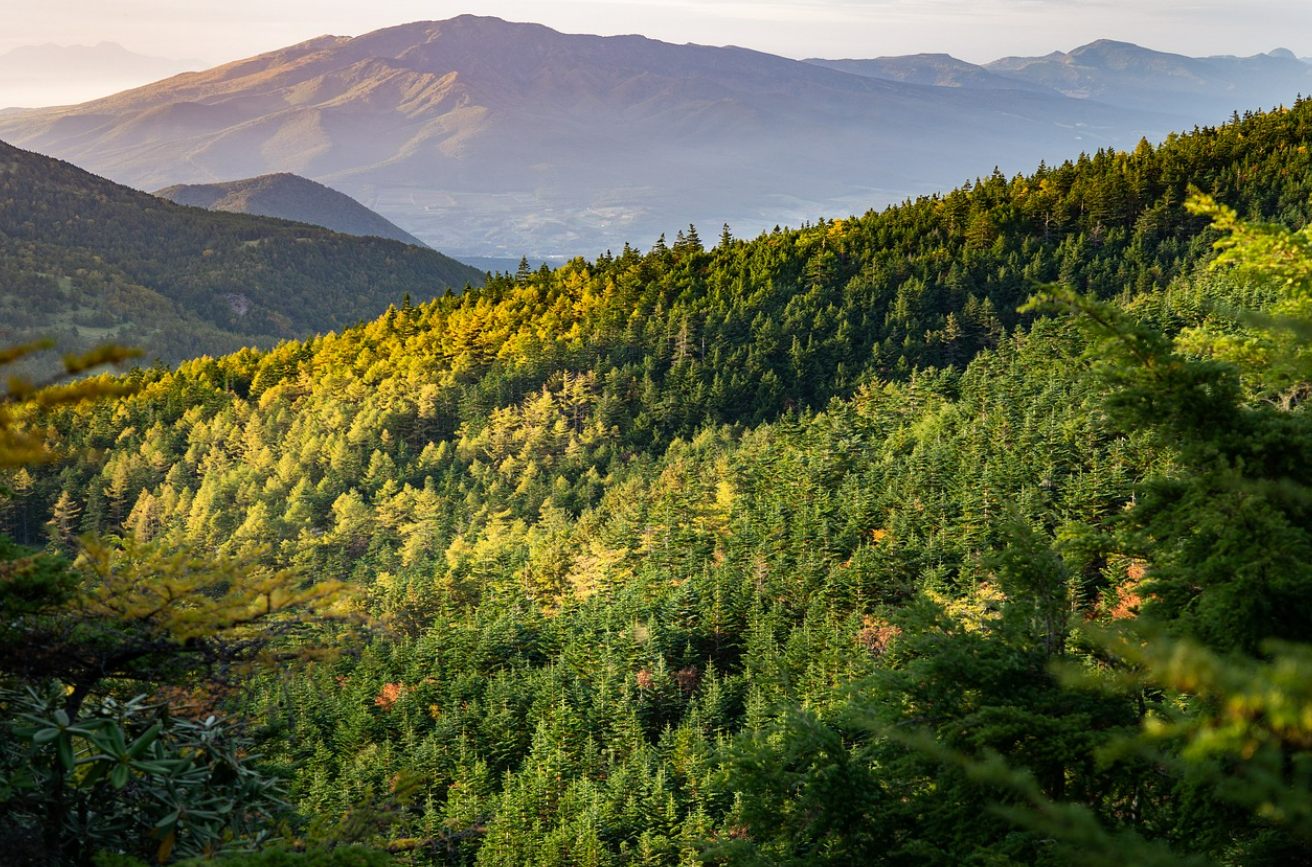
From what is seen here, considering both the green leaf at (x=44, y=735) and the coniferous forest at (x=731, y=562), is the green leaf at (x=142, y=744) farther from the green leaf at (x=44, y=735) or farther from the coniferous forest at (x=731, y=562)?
the green leaf at (x=44, y=735)

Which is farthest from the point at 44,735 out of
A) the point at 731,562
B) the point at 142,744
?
the point at 731,562

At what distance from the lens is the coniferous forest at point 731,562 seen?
8.62m

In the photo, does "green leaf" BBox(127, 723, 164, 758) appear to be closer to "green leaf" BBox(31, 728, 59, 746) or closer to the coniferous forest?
the coniferous forest

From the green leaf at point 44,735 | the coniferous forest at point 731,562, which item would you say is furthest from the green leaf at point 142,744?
the green leaf at point 44,735

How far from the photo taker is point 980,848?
9688 millimetres

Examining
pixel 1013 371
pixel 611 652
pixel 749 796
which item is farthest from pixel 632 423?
pixel 749 796

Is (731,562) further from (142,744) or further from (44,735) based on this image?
(44,735)

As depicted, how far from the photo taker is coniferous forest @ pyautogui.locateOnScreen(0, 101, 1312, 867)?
862 cm

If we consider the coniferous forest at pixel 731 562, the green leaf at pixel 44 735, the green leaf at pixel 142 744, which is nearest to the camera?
the green leaf at pixel 44 735

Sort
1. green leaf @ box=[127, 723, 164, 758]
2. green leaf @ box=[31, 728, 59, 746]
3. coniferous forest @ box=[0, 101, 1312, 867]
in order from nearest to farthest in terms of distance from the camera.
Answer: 1. green leaf @ box=[31, 728, 59, 746]
2. green leaf @ box=[127, 723, 164, 758]
3. coniferous forest @ box=[0, 101, 1312, 867]

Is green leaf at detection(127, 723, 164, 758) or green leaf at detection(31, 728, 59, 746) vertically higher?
green leaf at detection(31, 728, 59, 746)

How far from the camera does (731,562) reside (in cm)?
5869

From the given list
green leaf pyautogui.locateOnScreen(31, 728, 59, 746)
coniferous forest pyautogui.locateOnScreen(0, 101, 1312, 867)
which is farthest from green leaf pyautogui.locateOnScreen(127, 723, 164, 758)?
green leaf pyautogui.locateOnScreen(31, 728, 59, 746)

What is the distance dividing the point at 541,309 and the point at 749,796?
11673 centimetres
